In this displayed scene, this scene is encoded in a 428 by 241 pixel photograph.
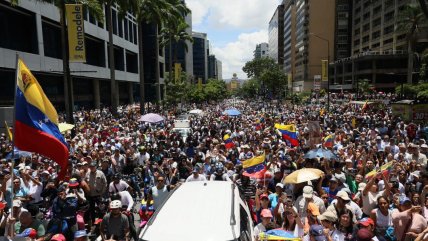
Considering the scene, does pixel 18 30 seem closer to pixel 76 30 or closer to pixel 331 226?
pixel 76 30

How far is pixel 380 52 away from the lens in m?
83.1

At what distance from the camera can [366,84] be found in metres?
73.1

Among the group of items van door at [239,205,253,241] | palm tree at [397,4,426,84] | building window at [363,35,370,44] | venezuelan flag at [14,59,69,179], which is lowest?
van door at [239,205,253,241]

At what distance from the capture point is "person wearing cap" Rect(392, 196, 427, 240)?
20.3ft

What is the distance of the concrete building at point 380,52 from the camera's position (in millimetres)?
78250

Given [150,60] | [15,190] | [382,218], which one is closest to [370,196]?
[382,218]

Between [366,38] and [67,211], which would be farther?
[366,38]

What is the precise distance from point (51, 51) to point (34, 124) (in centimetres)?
3798

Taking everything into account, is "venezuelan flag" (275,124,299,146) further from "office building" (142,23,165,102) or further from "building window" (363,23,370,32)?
"building window" (363,23,370,32)

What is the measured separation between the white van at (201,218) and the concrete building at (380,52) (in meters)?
73.6

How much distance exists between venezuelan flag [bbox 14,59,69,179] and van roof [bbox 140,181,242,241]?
7.81ft

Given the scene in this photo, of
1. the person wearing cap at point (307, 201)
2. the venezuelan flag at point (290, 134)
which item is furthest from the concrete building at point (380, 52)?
the person wearing cap at point (307, 201)

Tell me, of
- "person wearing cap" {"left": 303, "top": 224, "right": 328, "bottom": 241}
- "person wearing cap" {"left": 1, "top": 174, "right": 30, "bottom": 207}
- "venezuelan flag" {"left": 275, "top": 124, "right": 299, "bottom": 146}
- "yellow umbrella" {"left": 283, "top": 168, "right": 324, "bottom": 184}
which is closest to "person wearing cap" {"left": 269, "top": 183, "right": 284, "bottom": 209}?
"yellow umbrella" {"left": 283, "top": 168, "right": 324, "bottom": 184}

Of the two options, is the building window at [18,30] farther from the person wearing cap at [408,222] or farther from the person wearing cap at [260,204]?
the person wearing cap at [408,222]
